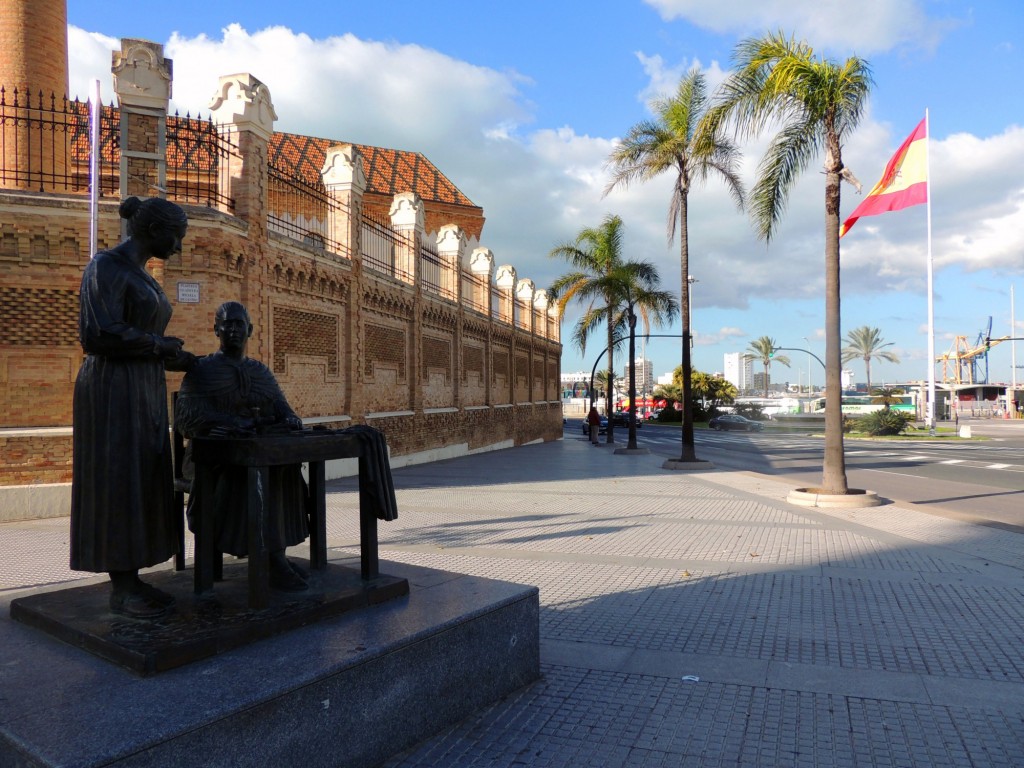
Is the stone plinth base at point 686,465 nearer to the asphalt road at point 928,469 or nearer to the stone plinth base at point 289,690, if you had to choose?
the asphalt road at point 928,469

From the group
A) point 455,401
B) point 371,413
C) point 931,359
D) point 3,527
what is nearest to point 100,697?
point 3,527

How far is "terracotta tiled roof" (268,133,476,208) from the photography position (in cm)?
3403

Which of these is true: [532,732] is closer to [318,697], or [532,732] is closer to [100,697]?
[318,697]

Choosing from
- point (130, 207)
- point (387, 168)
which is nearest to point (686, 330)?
point (130, 207)

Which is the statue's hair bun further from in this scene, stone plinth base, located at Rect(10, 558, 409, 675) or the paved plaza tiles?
the paved plaza tiles

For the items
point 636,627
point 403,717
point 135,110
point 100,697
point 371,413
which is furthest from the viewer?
point 371,413

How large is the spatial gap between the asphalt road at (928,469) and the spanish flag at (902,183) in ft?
17.6

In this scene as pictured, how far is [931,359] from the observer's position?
126 ft

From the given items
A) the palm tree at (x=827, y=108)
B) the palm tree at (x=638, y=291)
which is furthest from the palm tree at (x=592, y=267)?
the palm tree at (x=827, y=108)

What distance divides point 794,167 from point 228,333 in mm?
12257

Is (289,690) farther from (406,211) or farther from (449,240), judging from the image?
(449,240)

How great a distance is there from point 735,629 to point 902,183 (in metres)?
11.1

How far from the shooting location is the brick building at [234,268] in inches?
429

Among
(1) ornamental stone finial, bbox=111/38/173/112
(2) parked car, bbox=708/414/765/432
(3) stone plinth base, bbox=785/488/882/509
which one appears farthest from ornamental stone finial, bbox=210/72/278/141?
(2) parked car, bbox=708/414/765/432
